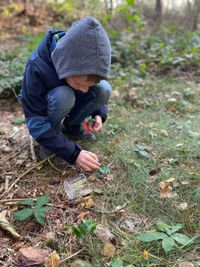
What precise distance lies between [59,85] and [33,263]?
102cm

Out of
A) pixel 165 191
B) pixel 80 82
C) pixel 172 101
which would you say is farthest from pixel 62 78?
pixel 172 101

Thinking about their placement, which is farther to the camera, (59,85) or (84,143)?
(84,143)

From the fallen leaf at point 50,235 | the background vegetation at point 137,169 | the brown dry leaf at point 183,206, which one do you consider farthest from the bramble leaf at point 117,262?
the brown dry leaf at point 183,206

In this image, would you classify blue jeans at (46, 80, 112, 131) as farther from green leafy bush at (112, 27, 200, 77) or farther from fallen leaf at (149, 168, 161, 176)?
green leafy bush at (112, 27, 200, 77)

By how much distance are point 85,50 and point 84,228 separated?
856mm

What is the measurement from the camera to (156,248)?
1526 mm

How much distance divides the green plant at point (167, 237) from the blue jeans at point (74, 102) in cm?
87

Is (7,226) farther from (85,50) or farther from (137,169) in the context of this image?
(85,50)

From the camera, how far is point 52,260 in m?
1.43

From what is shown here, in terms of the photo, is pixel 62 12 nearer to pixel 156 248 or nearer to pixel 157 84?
pixel 157 84

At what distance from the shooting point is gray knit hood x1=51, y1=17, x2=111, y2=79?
1.67 metres

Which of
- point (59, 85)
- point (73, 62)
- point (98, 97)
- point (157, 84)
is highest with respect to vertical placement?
point (73, 62)

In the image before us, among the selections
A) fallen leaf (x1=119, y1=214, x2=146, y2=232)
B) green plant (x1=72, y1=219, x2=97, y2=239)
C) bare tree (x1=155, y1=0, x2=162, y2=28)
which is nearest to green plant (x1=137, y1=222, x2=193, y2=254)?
fallen leaf (x1=119, y1=214, x2=146, y2=232)

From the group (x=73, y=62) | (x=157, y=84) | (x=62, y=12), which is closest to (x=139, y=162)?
(x=73, y=62)
